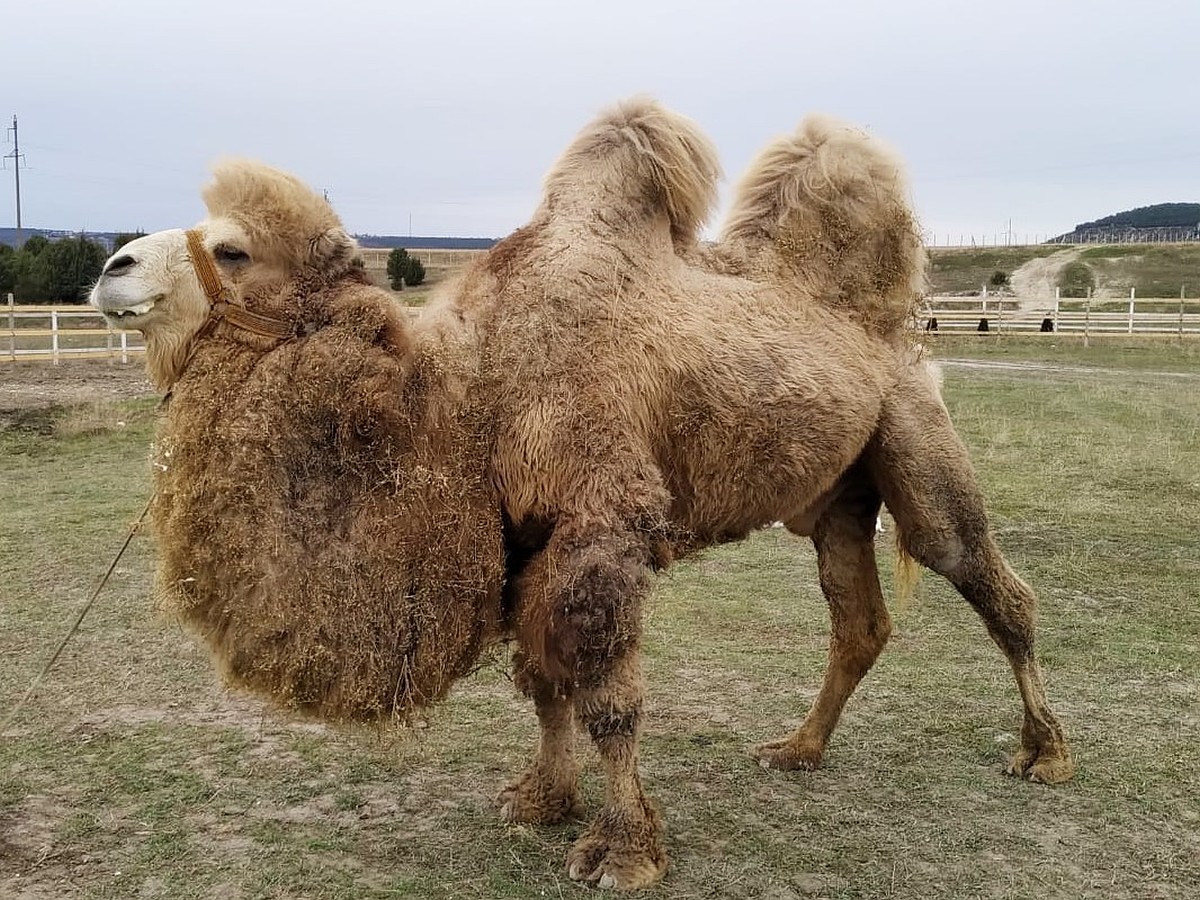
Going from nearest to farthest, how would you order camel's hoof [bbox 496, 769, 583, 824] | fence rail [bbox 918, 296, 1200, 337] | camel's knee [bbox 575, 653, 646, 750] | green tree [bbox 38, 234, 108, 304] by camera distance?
1. camel's knee [bbox 575, 653, 646, 750]
2. camel's hoof [bbox 496, 769, 583, 824]
3. green tree [bbox 38, 234, 108, 304]
4. fence rail [bbox 918, 296, 1200, 337]

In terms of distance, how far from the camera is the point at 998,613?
492cm

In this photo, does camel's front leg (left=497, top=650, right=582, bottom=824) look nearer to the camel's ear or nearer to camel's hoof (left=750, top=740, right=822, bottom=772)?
camel's hoof (left=750, top=740, right=822, bottom=772)

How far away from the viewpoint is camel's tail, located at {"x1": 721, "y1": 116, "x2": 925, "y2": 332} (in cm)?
455

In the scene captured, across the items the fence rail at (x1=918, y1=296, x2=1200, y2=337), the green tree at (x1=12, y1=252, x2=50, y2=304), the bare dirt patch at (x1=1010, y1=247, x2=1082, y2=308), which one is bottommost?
the fence rail at (x1=918, y1=296, x2=1200, y2=337)

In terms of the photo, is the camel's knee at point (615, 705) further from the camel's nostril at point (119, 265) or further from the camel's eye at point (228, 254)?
the camel's nostril at point (119, 265)

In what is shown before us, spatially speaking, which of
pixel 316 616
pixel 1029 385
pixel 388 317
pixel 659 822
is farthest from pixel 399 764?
pixel 1029 385

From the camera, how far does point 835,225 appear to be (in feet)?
15.2

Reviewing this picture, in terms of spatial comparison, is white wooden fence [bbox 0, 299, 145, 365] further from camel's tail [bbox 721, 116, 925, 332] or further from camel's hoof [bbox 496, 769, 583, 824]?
camel's hoof [bbox 496, 769, 583, 824]

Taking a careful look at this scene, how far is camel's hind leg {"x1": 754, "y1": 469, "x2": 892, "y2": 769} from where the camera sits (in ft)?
16.2

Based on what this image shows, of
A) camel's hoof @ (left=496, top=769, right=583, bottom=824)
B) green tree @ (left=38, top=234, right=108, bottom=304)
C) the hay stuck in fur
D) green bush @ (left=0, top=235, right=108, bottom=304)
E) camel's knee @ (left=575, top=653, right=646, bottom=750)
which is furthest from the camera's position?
green bush @ (left=0, top=235, right=108, bottom=304)

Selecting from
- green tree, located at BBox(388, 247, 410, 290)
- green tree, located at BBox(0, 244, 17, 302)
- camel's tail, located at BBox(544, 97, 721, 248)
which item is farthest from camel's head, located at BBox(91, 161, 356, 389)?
green tree, located at BBox(0, 244, 17, 302)

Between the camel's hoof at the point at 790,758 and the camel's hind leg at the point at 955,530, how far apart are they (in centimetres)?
86

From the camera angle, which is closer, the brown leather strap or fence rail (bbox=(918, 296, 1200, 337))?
the brown leather strap

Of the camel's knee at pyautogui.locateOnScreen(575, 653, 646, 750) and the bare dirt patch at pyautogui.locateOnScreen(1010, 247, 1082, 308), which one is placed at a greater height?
the bare dirt patch at pyautogui.locateOnScreen(1010, 247, 1082, 308)
